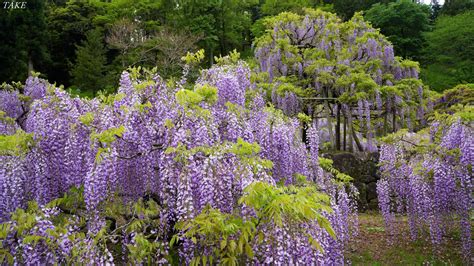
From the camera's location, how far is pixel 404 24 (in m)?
27.6

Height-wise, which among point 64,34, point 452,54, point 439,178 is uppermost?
point 64,34

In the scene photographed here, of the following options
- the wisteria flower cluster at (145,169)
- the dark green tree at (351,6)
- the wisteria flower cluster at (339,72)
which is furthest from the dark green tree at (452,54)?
the wisteria flower cluster at (145,169)

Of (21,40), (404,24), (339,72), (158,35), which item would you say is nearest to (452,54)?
(404,24)

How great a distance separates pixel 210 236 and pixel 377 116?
1253 centimetres

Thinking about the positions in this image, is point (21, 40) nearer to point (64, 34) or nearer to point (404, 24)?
point (64, 34)

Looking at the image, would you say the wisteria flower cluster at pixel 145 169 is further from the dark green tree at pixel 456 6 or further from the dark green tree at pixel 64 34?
the dark green tree at pixel 456 6

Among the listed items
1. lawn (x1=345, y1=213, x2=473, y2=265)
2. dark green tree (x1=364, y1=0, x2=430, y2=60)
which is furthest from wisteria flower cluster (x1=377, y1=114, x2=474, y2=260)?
dark green tree (x1=364, y1=0, x2=430, y2=60)

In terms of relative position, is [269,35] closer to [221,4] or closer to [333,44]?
[333,44]

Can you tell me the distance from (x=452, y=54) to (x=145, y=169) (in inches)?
961

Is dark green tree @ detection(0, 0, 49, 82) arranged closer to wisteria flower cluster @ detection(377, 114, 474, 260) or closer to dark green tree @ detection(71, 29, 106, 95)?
dark green tree @ detection(71, 29, 106, 95)

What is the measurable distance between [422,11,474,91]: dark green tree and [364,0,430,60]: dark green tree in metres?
1.64

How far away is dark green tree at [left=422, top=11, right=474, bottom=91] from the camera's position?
77.7 ft

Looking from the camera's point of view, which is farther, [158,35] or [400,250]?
[158,35]

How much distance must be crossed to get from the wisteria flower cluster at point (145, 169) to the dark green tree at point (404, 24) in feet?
78.9
